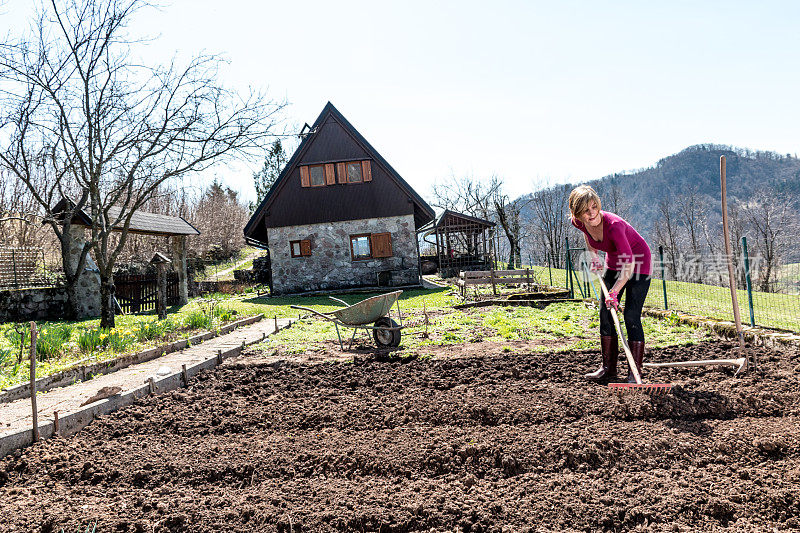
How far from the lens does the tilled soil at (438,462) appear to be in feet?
7.87

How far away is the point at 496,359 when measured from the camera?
5.30 meters

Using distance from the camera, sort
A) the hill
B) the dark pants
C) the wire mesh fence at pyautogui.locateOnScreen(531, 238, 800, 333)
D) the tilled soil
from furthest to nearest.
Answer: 1. the hill
2. the wire mesh fence at pyautogui.locateOnScreen(531, 238, 800, 333)
3. the dark pants
4. the tilled soil

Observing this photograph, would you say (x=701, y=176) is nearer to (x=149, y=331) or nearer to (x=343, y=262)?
(x=343, y=262)

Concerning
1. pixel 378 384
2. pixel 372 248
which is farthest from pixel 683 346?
pixel 372 248

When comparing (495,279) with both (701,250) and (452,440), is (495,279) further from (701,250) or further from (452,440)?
(701,250)

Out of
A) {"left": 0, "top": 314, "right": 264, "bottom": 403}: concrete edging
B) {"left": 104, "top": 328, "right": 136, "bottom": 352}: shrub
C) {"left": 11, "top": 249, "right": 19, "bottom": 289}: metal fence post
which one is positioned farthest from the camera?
{"left": 11, "top": 249, "right": 19, "bottom": 289}: metal fence post

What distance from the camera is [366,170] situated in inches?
754

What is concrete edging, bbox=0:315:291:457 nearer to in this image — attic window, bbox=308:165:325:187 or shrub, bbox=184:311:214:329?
shrub, bbox=184:311:214:329

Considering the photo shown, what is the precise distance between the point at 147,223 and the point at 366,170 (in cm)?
788

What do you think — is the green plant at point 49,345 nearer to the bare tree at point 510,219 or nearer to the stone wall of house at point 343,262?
the stone wall of house at point 343,262

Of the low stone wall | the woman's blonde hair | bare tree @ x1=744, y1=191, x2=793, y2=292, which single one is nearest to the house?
the low stone wall

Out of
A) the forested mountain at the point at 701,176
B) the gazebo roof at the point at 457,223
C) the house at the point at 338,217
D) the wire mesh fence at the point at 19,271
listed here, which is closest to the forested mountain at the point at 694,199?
the forested mountain at the point at 701,176

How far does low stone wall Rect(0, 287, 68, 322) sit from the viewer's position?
1209cm

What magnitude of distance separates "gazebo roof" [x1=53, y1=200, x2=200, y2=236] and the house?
3.41 meters
